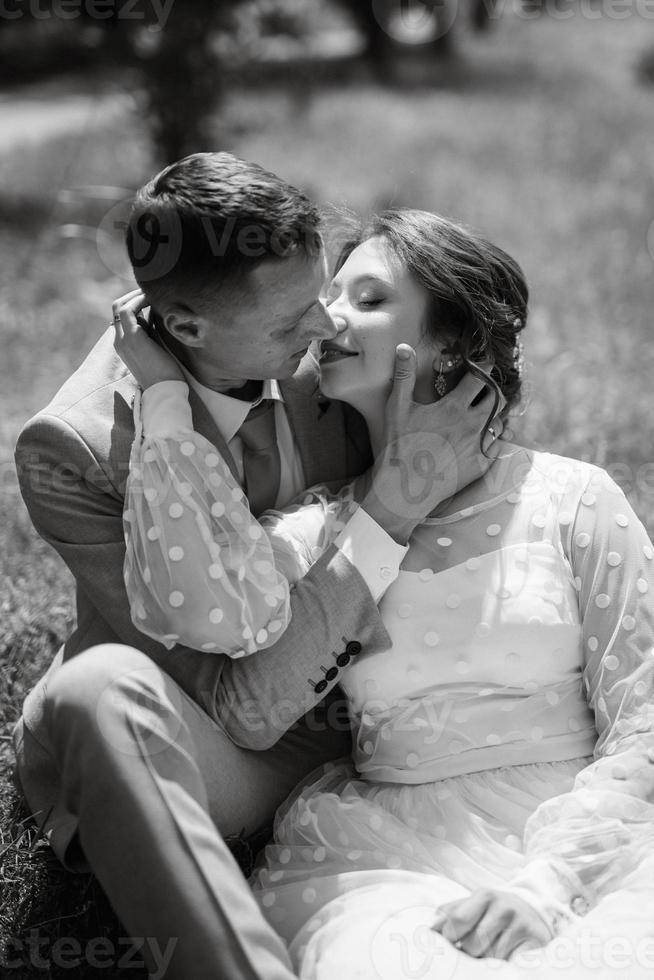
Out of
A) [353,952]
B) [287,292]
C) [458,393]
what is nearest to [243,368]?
[287,292]

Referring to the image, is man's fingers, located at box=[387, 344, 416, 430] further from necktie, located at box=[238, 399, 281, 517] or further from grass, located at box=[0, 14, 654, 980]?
grass, located at box=[0, 14, 654, 980]

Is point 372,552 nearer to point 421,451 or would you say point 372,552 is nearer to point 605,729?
point 421,451

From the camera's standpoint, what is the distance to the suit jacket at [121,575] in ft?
8.52

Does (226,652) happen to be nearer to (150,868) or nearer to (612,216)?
(150,868)

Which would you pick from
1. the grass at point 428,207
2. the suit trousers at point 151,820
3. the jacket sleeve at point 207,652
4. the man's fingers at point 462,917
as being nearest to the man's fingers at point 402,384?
the jacket sleeve at point 207,652

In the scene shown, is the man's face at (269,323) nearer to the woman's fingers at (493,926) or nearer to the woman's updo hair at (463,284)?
the woman's updo hair at (463,284)

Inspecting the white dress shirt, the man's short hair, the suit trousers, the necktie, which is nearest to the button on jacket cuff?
the white dress shirt

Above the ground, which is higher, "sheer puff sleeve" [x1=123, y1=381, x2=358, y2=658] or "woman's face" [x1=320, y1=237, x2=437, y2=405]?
"woman's face" [x1=320, y1=237, x2=437, y2=405]

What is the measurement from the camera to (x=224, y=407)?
111 inches

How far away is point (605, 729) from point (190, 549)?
1.01 meters

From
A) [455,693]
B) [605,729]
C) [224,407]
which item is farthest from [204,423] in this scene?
[605,729]

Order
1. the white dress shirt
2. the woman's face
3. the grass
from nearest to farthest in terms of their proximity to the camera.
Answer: the white dress shirt
the woman's face
the grass

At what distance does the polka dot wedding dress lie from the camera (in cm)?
239

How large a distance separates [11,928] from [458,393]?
1682 mm
